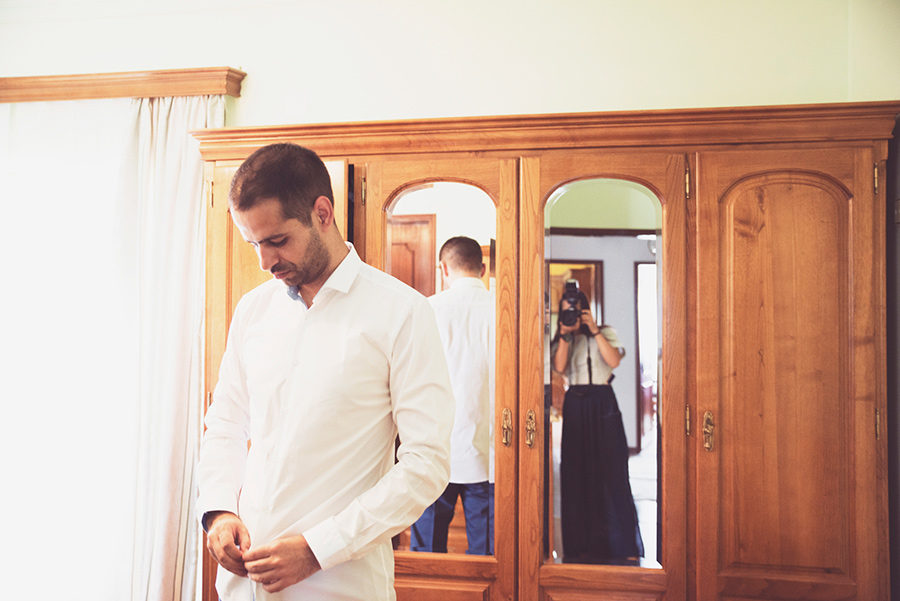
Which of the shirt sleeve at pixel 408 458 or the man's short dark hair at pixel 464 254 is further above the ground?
the man's short dark hair at pixel 464 254

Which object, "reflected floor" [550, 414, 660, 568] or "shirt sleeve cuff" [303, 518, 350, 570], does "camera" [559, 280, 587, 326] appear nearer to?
"reflected floor" [550, 414, 660, 568]

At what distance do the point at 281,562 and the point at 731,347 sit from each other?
1348 millimetres

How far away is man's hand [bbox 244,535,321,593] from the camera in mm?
1084

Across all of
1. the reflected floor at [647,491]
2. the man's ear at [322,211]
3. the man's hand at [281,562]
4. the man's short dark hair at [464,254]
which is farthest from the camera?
the man's short dark hair at [464,254]

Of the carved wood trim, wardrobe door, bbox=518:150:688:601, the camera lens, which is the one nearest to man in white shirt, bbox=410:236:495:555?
wardrobe door, bbox=518:150:688:601

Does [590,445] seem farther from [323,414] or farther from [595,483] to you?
[323,414]

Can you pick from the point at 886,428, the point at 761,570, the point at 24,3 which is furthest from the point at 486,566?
the point at 24,3

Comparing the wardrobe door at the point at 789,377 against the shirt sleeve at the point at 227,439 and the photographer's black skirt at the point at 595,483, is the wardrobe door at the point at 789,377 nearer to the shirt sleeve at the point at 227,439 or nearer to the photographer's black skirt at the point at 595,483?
the photographer's black skirt at the point at 595,483

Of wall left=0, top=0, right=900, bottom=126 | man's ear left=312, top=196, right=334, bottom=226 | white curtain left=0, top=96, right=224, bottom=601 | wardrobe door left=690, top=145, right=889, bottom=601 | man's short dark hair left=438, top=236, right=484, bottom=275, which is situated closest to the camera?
man's ear left=312, top=196, right=334, bottom=226

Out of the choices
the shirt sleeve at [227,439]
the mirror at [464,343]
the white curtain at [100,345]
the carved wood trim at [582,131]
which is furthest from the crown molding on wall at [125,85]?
the shirt sleeve at [227,439]

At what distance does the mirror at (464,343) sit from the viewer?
193cm

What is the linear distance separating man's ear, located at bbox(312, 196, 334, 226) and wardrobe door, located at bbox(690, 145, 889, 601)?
1.13 metres

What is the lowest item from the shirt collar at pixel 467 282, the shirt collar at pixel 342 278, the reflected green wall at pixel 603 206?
the shirt collar at pixel 342 278

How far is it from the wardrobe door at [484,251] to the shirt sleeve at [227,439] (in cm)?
71
